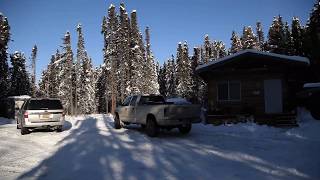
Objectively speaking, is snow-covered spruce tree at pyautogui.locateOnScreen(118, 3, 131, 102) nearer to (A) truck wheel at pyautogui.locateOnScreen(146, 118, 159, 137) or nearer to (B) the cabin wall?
(B) the cabin wall

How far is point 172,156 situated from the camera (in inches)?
413

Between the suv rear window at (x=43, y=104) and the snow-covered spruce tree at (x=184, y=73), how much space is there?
52111mm

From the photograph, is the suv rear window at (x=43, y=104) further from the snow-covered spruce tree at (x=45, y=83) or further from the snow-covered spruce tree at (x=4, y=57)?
the snow-covered spruce tree at (x=45, y=83)

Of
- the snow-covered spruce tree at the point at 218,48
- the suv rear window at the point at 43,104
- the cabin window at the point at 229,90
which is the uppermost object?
the snow-covered spruce tree at the point at 218,48

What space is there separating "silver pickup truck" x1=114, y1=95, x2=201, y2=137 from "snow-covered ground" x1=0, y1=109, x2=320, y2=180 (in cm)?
60

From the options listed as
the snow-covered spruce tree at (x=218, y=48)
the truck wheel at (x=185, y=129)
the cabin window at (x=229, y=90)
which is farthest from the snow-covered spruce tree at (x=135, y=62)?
the truck wheel at (x=185, y=129)

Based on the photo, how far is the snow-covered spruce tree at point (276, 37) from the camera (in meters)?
45.0

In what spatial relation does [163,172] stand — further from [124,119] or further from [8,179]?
[124,119]

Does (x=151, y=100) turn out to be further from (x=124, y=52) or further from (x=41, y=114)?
(x=124, y=52)

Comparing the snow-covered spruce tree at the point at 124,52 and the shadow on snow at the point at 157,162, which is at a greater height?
the snow-covered spruce tree at the point at 124,52

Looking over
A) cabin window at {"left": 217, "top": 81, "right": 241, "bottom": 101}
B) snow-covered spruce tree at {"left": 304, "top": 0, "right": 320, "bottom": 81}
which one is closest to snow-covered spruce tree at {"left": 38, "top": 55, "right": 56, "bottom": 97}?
snow-covered spruce tree at {"left": 304, "top": 0, "right": 320, "bottom": 81}

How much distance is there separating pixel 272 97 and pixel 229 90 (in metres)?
2.81

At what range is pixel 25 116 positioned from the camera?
17.0 metres

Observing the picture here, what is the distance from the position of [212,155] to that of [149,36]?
66.2 meters
